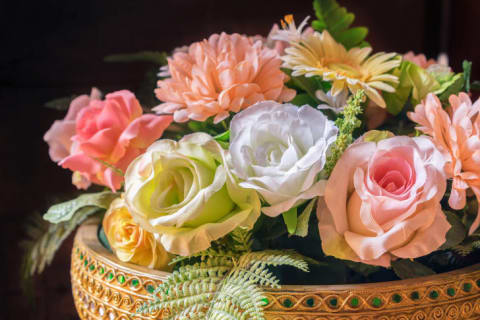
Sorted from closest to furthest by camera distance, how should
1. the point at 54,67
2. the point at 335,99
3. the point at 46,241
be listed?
the point at 335,99, the point at 46,241, the point at 54,67

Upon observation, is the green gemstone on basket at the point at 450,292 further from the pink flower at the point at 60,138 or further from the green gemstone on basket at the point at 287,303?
the pink flower at the point at 60,138

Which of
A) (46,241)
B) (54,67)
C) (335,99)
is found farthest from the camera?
(54,67)

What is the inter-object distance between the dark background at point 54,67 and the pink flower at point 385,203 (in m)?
0.46

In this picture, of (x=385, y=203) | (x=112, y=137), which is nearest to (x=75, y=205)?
(x=112, y=137)

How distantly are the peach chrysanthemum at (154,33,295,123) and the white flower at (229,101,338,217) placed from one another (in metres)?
0.06

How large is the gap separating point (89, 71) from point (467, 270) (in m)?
0.54

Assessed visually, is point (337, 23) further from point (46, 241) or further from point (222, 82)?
point (46, 241)

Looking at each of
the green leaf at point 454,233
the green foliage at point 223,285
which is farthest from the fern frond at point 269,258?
the green leaf at point 454,233

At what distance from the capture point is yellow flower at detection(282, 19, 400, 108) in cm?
42

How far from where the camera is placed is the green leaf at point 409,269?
0.37 meters

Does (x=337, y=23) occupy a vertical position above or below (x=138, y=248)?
above

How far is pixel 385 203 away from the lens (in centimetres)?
33

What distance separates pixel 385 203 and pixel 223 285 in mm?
118

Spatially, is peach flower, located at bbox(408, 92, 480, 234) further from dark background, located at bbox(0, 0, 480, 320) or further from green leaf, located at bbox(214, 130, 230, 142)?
dark background, located at bbox(0, 0, 480, 320)
